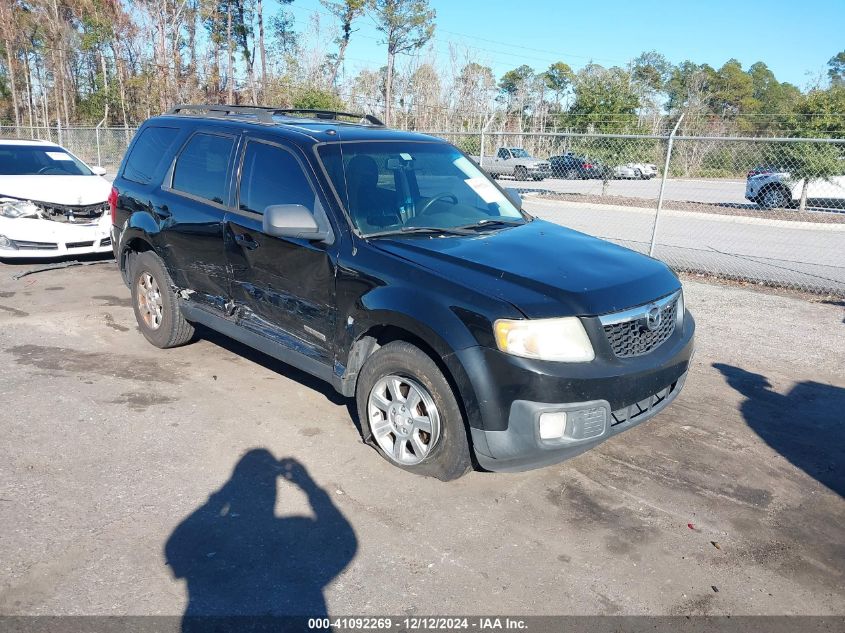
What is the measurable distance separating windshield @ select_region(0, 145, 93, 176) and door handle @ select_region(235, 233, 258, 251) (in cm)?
631

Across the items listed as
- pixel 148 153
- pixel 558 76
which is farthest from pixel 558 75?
pixel 148 153

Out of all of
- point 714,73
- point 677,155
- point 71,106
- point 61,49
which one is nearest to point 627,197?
point 677,155

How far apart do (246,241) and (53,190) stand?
5409 mm

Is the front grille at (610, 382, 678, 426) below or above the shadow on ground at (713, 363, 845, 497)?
above

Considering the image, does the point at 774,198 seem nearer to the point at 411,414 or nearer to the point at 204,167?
the point at 204,167

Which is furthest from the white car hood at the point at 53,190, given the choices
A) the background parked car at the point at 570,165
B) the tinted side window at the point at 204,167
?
the background parked car at the point at 570,165

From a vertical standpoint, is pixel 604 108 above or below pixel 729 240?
above

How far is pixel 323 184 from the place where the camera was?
4039 mm

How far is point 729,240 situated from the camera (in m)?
14.0

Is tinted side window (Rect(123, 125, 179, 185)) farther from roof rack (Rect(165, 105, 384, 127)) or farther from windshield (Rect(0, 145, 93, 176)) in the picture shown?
windshield (Rect(0, 145, 93, 176))

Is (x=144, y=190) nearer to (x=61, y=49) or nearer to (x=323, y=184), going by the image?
(x=323, y=184)

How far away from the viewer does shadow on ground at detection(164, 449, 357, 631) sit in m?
2.71

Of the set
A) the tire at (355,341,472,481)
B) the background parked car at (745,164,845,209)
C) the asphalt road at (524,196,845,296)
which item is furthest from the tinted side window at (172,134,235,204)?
the background parked car at (745,164,845,209)

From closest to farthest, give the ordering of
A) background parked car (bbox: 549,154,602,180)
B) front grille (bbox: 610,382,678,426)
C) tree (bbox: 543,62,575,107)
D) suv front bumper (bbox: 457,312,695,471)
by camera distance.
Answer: suv front bumper (bbox: 457,312,695,471) → front grille (bbox: 610,382,678,426) → background parked car (bbox: 549,154,602,180) → tree (bbox: 543,62,575,107)
